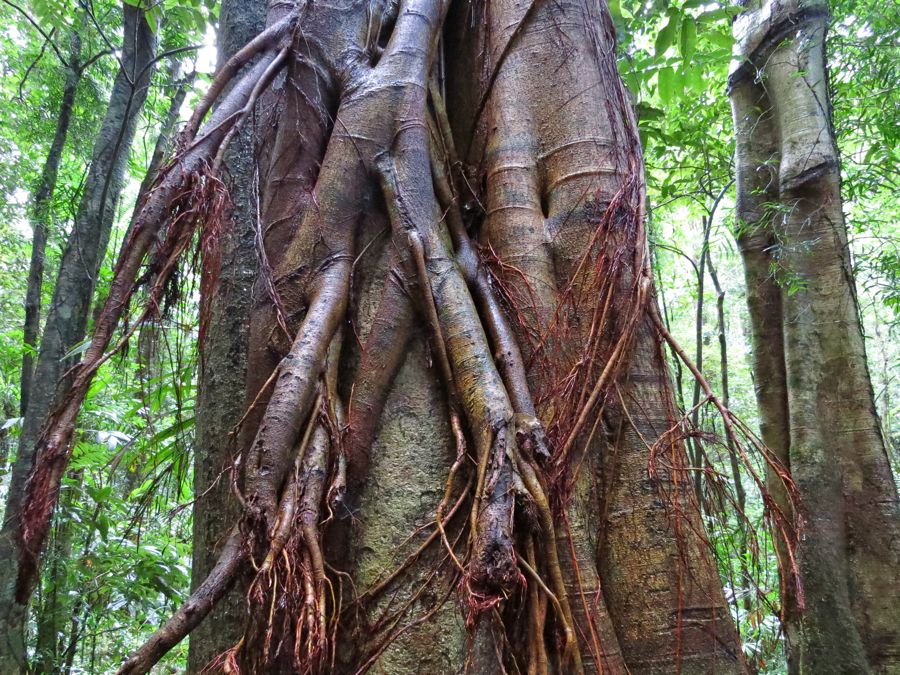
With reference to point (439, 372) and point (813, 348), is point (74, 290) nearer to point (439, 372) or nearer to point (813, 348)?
point (439, 372)

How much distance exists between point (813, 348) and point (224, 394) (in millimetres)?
2843

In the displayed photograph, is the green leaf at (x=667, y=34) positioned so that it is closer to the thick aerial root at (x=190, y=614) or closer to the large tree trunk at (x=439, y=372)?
the large tree trunk at (x=439, y=372)

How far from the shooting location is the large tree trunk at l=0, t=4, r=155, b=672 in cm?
304

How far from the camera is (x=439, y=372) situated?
1.85m

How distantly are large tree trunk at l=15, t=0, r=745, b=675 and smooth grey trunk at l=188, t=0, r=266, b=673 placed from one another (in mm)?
105

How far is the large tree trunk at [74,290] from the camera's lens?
9.98ft

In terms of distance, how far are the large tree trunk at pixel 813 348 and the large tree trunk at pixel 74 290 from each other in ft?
11.9

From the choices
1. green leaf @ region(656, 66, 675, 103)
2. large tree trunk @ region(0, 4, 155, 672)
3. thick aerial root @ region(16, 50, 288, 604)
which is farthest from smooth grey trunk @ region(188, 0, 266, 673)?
green leaf @ region(656, 66, 675, 103)

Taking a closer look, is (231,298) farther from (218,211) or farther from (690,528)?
(690,528)

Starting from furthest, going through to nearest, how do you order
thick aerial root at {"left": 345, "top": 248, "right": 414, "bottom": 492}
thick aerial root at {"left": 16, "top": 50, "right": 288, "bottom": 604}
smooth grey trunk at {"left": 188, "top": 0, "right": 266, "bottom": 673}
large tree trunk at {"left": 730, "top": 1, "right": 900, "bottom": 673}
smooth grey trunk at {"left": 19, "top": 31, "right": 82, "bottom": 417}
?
smooth grey trunk at {"left": 19, "top": 31, "right": 82, "bottom": 417} → large tree trunk at {"left": 730, "top": 1, "right": 900, "bottom": 673} → smooth grey trunk at {"left": 188, "top": 0, "right": 266, "bottom": 673} → thick aerial root at {"left": 345, "top": 248, "right": 414, "bottom": 492} → thick aerial root at {"left": 16, "top": 50, "right": 288, "bottom": 604}

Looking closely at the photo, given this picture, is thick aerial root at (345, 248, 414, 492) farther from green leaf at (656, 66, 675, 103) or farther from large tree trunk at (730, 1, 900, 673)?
green leaf at (656, 66, 675, 103)

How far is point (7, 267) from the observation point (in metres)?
10.2

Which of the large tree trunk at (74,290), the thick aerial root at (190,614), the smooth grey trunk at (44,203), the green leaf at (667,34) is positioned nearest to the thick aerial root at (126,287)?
the thick aerial root at (190,614)

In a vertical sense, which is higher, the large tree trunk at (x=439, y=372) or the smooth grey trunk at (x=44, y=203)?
the smooth grey trunk at (x=44, y=203)
